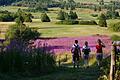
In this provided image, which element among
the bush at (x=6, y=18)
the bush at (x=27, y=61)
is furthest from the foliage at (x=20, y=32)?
the bush at (x=6, y=18)

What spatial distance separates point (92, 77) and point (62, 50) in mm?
12934

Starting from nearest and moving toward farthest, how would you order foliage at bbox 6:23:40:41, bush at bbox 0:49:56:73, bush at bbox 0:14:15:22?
bush at bbox 0:49:56:73, foliage at bbox 6:23:40:41, bush at bbox 0:14:15:22

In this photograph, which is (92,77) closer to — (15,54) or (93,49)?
(15,54)

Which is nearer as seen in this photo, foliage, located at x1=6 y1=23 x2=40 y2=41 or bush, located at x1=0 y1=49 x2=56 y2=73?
bush, located at x1=0 y1=49 x2=56 y2=73

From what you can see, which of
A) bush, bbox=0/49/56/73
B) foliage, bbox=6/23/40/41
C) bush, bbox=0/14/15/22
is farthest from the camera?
bush, bbox=0/14/15/22

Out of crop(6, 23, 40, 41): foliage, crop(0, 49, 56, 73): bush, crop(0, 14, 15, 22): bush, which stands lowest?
crop(0, 14, 15, 22): bush

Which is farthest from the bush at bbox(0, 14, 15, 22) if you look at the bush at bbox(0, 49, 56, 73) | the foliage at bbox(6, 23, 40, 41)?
the bush at bbox(0, 49, 56, 73)

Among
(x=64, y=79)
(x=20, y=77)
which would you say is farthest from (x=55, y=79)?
(x=20, y=77)

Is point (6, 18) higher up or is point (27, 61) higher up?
point (27, 61)

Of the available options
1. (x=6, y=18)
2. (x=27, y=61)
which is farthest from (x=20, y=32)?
(x=6, y=18)

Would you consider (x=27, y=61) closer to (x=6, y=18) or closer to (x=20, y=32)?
(x=20, y=32)

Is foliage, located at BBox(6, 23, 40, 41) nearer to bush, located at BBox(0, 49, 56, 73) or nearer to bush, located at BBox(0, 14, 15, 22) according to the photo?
bush, located at BBox(0, 49, 56, 73)

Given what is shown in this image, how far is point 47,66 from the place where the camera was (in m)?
23.7

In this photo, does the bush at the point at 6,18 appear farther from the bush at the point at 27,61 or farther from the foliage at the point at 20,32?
the bush at the point at 27,61
